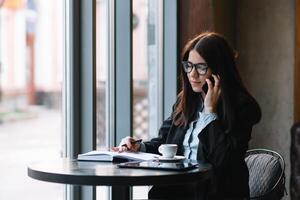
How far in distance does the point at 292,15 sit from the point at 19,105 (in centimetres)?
259

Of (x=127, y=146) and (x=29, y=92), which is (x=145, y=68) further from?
(x=127, y=146)

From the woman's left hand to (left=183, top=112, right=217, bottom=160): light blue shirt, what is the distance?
0.03 metres

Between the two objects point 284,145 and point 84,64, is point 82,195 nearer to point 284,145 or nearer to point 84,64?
point 84,64

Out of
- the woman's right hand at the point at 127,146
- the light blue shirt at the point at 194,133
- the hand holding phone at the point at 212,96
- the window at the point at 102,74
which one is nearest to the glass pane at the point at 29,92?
the window at the point at 102,74

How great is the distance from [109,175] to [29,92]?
1033 millimetres

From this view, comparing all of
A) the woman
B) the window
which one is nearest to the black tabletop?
the woman

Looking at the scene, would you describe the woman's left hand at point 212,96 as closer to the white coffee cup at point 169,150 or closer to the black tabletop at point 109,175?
the white coffee cup at point 169,150

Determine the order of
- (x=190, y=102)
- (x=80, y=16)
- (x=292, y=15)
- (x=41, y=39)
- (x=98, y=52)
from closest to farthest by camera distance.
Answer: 1. (x=190, y=102)
2. (x=41, y=39)
3. (x=80, y=16)
4. (x=98, y=52)
5. (x=292, y=15)

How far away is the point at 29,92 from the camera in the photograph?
2854 mm

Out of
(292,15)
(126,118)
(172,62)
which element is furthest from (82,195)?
(292,15)

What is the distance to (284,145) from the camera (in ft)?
15.3

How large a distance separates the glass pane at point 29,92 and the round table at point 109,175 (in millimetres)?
603

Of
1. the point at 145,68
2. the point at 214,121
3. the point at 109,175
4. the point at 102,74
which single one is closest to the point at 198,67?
the point at 214,121

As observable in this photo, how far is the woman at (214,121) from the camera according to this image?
2.43 metres
